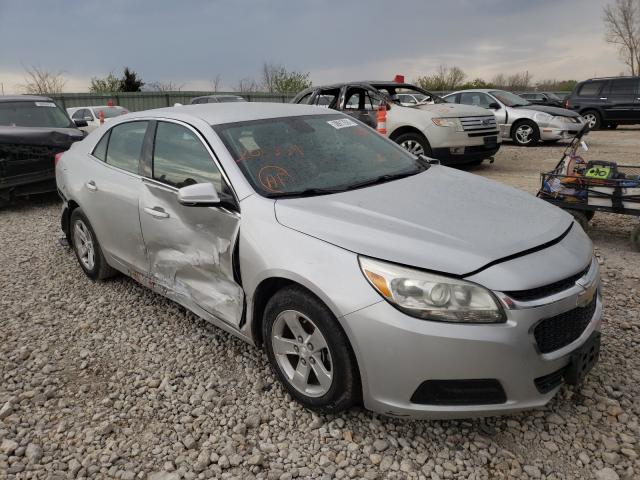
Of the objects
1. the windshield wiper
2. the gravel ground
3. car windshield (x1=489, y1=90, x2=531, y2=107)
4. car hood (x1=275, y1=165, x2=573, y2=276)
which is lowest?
the gravel ground

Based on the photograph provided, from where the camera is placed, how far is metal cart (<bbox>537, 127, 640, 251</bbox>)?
4.66m

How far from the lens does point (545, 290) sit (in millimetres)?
2201

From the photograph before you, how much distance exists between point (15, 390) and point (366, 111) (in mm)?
7285

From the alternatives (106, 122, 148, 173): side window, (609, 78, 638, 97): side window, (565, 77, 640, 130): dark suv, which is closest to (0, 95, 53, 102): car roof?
(106, 122, 148, 173): side window

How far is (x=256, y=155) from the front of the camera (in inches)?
121

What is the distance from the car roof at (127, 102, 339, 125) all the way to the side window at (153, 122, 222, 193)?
0.14 meters

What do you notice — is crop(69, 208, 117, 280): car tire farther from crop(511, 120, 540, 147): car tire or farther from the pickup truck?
crop(511, 120, 540, 147): car tire

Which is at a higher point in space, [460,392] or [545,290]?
[545,290]

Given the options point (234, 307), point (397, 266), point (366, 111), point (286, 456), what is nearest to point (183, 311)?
point (234, 307)

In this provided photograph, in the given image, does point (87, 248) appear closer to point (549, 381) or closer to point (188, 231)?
point (188, 231)

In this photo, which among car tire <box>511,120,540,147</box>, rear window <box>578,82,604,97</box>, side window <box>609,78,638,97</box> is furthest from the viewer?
rear window <box>578,82,604,97</box>

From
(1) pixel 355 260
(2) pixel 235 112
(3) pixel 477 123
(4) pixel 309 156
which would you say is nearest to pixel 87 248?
(2) pixel 235 112

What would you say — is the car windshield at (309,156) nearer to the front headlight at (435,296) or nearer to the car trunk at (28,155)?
the front headlight at (435,296)

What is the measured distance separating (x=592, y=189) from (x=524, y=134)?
29.6ft
